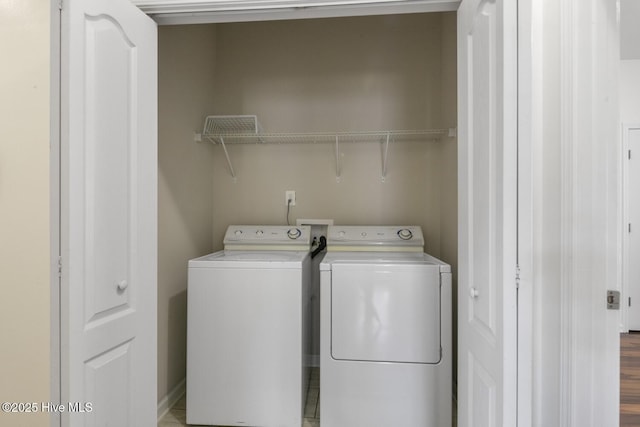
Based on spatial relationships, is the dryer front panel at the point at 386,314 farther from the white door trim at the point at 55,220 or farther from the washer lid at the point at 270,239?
the white door trim at the point at 55,220

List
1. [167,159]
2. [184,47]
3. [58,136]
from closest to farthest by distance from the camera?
1. [58,136]
2. [167,159]
3. [184,47]

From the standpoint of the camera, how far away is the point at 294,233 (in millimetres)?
2254

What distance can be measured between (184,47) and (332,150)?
1203 millimetres

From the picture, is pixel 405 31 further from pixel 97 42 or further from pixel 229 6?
pixel 97 42

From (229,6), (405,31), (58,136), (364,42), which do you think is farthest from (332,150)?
(58,136)

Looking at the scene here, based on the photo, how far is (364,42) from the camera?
2.46 meters

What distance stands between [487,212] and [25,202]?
1361mm

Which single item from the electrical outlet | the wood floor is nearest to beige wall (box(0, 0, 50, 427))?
the electrical outlet

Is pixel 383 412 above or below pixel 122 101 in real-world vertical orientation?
below

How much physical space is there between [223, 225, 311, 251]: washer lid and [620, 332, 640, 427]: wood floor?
203 cm

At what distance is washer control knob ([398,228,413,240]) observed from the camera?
2.15 metres

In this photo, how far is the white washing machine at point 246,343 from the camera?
172cm

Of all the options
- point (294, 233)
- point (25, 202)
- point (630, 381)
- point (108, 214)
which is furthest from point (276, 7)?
point (630, 381)

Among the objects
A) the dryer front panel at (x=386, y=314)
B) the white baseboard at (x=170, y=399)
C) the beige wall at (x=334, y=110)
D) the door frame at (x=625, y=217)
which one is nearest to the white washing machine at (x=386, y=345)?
the dryer front panel at (x=386, y=314)
